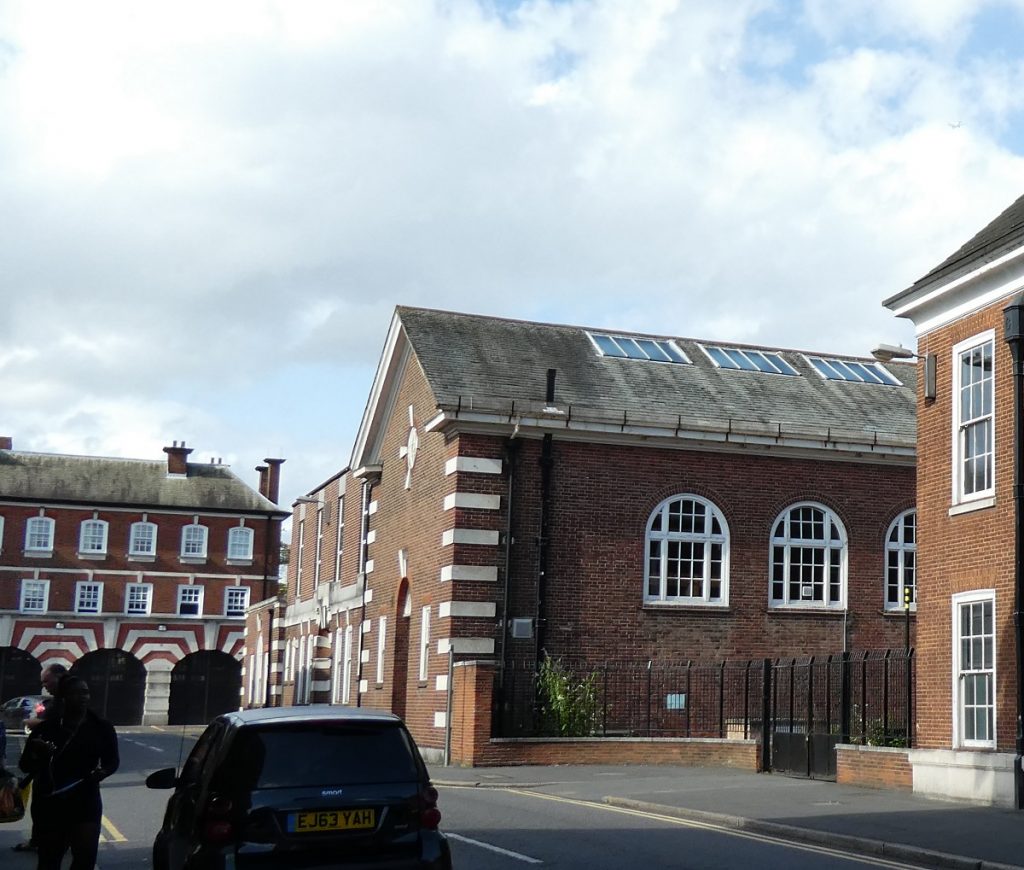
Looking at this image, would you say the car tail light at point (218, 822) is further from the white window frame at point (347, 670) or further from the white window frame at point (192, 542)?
the white window frame at point (192, 542)

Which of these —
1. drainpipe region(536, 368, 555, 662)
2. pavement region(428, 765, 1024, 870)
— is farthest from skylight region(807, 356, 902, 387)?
pavement region(428, 765, 1024, 870)

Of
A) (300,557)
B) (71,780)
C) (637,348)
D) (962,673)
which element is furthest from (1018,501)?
(300,557)

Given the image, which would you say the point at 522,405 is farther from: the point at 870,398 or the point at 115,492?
the point at 115,492

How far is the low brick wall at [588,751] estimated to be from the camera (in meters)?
26.4

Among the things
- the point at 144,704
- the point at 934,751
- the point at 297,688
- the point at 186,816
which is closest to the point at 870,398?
the point at 934,751

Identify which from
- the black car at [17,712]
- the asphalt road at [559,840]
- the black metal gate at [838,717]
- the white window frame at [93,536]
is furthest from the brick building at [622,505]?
the white window frame at [93,536]

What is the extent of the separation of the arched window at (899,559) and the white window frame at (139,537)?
43271 mm

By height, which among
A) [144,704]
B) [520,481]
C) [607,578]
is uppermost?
[520,481]

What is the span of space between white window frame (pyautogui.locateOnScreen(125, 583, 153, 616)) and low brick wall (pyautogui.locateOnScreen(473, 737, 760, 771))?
42.8 metres

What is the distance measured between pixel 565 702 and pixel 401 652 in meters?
6.32

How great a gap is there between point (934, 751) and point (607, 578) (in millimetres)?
11221

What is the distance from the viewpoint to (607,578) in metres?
29.4

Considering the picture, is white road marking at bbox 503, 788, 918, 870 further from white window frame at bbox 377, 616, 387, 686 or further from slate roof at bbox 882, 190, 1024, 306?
white window frame at bbox 377, 616, 387, 686

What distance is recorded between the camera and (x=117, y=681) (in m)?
65.8
